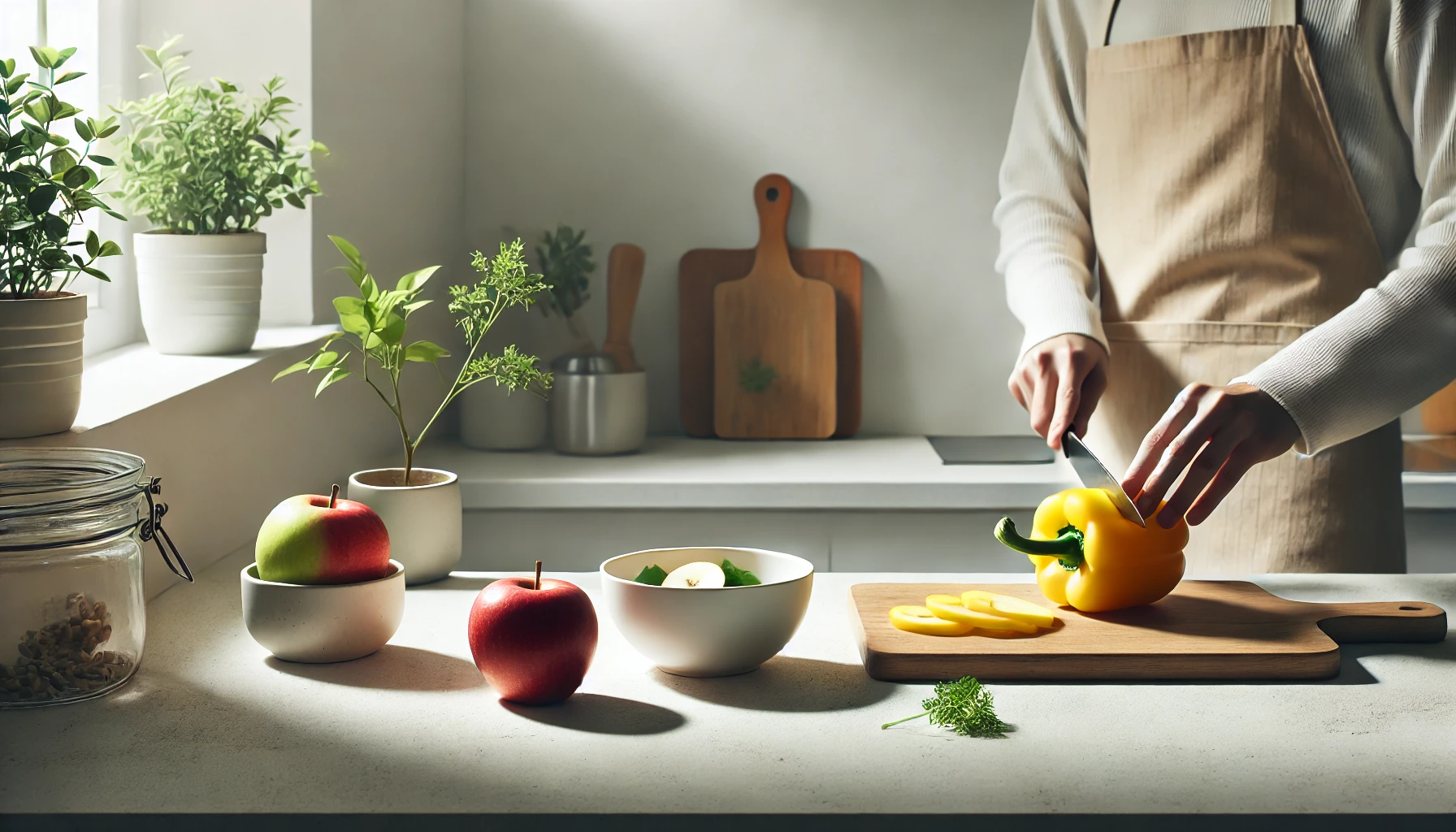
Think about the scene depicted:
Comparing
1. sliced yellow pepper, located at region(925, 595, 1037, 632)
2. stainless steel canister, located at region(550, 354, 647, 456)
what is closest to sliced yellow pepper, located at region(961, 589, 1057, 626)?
sliced yellow pepper, located at region(925, 595, 1037, 632)

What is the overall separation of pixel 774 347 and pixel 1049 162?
76 centimetres

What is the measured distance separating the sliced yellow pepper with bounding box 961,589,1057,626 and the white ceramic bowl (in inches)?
6.9

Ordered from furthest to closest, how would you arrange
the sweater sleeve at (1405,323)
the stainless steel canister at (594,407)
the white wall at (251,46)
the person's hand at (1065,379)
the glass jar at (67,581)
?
the stainless steel canister at (594,407)
the white wall at (251,46)
the person's hand at (1065,379)
the sweater sleeve at (1405,323)
the glass jar at (67,581)

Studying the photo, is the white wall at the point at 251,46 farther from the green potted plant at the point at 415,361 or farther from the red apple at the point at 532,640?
the red apple at the point at 532,640

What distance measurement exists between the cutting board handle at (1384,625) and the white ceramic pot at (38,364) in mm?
1041

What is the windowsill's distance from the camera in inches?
41.4

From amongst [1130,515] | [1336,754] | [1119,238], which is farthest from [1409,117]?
[1336,754]

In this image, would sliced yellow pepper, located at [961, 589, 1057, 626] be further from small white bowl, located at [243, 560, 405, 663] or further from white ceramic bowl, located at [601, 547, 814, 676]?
small white bowl, located at [243, 560, 405, 663]

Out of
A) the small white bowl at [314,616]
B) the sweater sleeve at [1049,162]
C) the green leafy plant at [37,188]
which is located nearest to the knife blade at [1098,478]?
the sweater sleeve at [1049,162]

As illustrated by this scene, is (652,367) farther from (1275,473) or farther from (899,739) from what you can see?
(899,739)

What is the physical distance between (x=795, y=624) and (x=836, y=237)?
4.99ft

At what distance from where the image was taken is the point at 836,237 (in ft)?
7.48

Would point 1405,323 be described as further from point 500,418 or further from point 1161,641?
point 500,418

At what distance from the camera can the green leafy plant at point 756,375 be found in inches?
88.0
